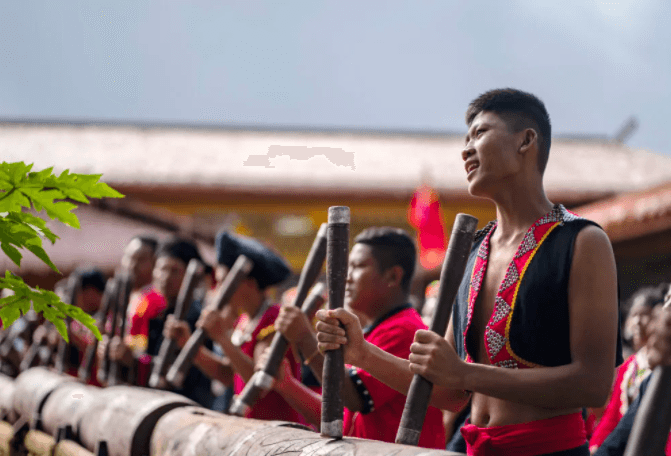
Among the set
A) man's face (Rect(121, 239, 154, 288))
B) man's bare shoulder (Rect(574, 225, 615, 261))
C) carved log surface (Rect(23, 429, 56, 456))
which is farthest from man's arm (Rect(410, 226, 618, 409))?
man's face (Rect(121, 239, 154, 288))

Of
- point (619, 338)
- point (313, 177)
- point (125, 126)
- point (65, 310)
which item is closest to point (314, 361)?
point (65, 310)

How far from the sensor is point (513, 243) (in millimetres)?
1906

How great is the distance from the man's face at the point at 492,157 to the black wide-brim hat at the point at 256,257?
2.21 metres

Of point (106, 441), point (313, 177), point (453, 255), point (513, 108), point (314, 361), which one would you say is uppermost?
point (313, 177)

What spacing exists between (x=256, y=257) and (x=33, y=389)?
2.18m

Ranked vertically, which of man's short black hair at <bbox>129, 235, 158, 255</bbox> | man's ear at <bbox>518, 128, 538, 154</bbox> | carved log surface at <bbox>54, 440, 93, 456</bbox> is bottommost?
carved log surface at <bbox>54, 440, 93, 456</bbox>

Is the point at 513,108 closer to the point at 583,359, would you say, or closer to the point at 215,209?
the point at 583,359

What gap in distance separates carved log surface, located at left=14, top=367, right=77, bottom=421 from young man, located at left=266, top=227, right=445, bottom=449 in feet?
7.94

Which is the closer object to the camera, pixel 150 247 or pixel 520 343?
pixel 520 343

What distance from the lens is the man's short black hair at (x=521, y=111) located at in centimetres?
192

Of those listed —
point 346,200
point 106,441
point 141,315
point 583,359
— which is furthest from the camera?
point 346,200

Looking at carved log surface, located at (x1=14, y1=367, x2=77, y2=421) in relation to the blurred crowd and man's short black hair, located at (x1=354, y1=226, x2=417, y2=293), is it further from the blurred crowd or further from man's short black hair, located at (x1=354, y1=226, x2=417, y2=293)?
man's short black hair, located at (x1=354, y1=226, x2=417, y2=293)

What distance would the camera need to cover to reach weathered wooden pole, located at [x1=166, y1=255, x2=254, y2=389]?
11.9ft

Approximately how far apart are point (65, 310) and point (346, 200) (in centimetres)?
1307
